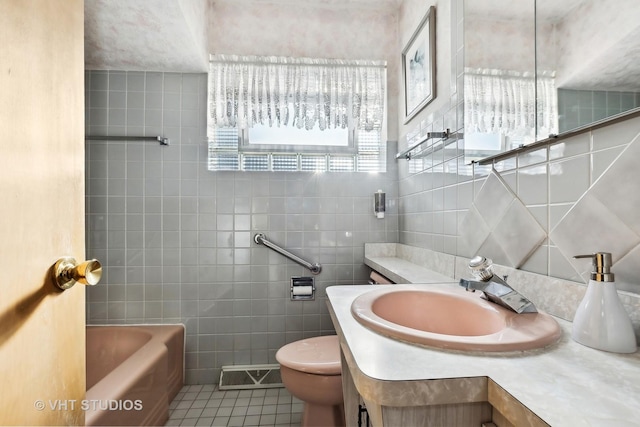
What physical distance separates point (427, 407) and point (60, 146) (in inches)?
30.7

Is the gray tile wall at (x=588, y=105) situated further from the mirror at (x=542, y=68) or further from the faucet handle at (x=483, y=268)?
the faucet handle at (x=483, y=268)

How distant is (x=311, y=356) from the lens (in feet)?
4.70

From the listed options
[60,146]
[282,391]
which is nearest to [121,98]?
[60,146]

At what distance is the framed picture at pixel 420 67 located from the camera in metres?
1.53

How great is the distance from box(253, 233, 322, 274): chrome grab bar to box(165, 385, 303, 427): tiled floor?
2.52ft

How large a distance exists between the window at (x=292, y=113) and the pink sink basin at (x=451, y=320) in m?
1.28

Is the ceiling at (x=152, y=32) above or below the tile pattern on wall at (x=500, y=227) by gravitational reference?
above

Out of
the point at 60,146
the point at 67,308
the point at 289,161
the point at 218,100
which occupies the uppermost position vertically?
the point at 218,100

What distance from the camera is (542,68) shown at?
843mm

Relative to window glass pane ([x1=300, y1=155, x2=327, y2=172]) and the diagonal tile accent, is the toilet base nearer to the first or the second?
the diagonal tile accent

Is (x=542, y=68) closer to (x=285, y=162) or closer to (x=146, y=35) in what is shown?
(x=285, y=162)

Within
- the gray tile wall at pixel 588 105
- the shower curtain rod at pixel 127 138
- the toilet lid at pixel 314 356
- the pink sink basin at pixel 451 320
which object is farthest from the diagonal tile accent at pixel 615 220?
the shower curtain rod at pixel 127 138

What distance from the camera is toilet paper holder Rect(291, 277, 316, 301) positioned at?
1.99 meters

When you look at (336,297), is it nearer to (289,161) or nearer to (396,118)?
(289,161)
